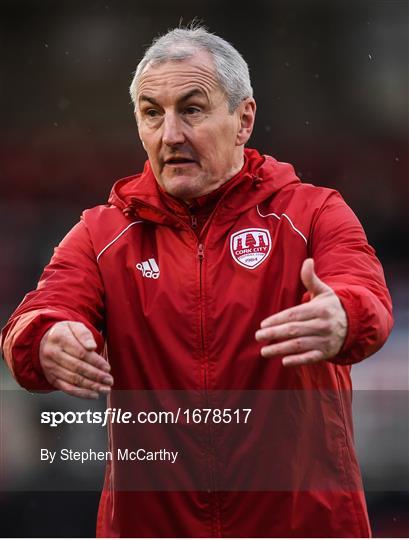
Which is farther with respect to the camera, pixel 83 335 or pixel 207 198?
pixel 207 198

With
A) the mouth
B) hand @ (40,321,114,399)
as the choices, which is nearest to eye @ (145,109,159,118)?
the mouth

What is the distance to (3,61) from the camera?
528 cm

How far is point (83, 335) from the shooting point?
1.83m

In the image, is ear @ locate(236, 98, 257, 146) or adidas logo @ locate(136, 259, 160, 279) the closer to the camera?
adidas logo @ locate(136, 259, 160, 279)

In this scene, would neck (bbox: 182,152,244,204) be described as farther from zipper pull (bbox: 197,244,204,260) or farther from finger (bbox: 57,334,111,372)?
finger (bbox: 57,334,111,372)

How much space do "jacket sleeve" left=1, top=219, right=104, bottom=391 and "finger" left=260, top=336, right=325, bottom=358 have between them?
500mm

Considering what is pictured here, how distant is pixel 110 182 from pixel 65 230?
1.53 ft

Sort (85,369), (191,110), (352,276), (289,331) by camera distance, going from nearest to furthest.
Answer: (289,331), (85,369), (352,276), (191,110)

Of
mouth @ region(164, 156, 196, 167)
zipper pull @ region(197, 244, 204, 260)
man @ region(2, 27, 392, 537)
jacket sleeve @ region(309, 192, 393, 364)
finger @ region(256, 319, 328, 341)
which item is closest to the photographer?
finger @ region(256, 319, 328, 341)

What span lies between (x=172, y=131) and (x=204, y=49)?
0.91 feet

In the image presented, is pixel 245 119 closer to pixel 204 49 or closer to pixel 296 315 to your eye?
pixel 204 49

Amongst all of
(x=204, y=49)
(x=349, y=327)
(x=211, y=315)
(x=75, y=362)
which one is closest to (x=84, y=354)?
(x=75, y=362)

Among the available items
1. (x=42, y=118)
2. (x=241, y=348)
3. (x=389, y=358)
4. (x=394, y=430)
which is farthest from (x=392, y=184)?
(x=241, y=348)

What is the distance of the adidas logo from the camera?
2.19m
